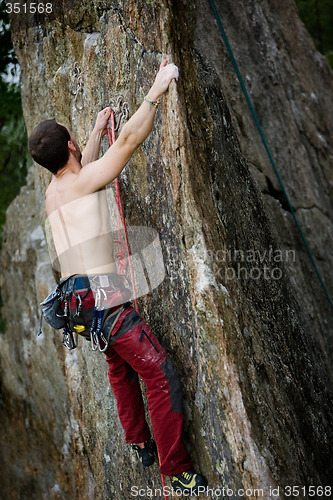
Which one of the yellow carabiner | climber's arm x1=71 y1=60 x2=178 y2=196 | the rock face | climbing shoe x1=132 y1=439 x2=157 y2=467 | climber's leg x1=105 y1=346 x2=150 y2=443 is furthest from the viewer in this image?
climbing shoe x1=132 y1=439 x2=157 y2=467

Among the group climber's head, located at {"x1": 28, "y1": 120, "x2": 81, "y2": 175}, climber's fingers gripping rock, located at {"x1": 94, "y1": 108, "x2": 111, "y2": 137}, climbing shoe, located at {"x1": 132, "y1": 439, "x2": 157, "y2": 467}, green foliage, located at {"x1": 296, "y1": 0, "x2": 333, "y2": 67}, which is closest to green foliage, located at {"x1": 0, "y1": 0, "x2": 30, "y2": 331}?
climber's fingers gripping rock, located at {"x1": 94, "y1": 108, "x2": 111, "y2": 137}

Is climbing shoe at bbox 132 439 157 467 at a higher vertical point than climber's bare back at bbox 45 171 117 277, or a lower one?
lower

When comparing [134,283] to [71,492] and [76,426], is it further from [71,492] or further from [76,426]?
[71,492]

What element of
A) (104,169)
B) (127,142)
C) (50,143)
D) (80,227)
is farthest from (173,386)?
(50,143)

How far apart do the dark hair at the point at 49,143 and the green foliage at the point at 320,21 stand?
866 centimetres

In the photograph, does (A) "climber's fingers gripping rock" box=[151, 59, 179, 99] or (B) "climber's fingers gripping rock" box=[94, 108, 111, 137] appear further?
(B) "climber's fingers gripping rock" box=[94, 108, 111, 137]

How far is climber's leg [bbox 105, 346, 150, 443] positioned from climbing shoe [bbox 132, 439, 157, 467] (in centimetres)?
A: 7

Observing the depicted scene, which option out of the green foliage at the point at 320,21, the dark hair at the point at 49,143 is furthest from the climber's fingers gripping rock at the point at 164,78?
the green foliage at the point at 320,21

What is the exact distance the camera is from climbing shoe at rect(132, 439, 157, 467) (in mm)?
3479

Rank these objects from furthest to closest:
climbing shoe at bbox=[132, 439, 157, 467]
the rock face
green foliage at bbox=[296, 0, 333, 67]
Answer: green foliage at bbox=[296, 0, 333, 67], climbing shoe at bbox=[132, 439, 157, 467], the rock face

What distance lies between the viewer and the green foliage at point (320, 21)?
1028 centimetres

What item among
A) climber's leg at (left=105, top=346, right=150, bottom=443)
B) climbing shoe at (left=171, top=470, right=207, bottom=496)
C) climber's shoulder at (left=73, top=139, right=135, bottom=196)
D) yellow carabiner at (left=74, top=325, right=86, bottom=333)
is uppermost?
climber's shoulder at (left=73, top=139, right=135, bottom=196)

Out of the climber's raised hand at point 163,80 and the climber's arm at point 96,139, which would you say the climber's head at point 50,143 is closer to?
the climber's arm at point 96,139

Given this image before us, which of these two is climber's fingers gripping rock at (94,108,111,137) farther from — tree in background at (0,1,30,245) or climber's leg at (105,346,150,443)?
tree in background at (0,1,30,245)
